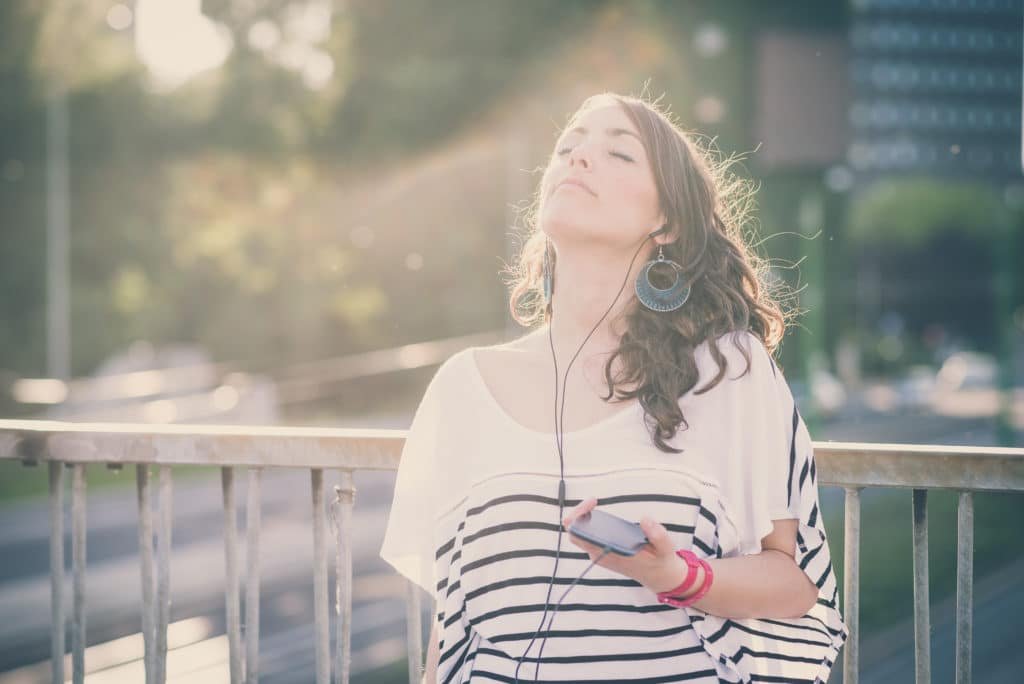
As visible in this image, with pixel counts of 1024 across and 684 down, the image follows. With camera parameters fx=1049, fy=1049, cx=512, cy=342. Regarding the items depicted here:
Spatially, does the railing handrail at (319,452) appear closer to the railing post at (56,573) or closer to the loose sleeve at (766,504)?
the railing post at (56,573)

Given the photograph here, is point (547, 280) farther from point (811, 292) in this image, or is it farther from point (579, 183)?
point (811, 292)

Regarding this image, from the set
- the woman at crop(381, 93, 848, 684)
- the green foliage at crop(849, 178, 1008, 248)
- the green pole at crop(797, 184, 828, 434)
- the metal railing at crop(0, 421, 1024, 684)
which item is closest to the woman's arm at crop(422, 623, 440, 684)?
the woman at crop(381, 93, 848, 684)

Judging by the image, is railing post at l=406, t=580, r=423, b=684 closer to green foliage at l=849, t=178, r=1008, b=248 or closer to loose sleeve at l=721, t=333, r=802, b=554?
loose sleeve at l=721, t=333, r=802, b=554

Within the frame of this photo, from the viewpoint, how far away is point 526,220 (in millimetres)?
2994

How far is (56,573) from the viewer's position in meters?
2.92

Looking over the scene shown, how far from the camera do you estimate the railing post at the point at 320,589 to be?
2674 mm

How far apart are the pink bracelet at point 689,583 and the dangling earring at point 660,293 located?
527 millimetres

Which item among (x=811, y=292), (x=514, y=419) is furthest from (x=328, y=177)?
(x=514, y=419)

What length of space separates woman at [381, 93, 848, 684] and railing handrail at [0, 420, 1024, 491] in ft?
0.98

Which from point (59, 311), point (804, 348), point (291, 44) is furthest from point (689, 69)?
point (59, 311)

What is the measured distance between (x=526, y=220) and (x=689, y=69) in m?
23.1

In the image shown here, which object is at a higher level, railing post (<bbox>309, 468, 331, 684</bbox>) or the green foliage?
the green foliage

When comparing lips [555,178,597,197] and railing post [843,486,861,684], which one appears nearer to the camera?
lips [555,178,597,197]

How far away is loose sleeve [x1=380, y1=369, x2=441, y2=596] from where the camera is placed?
7.65 ft
